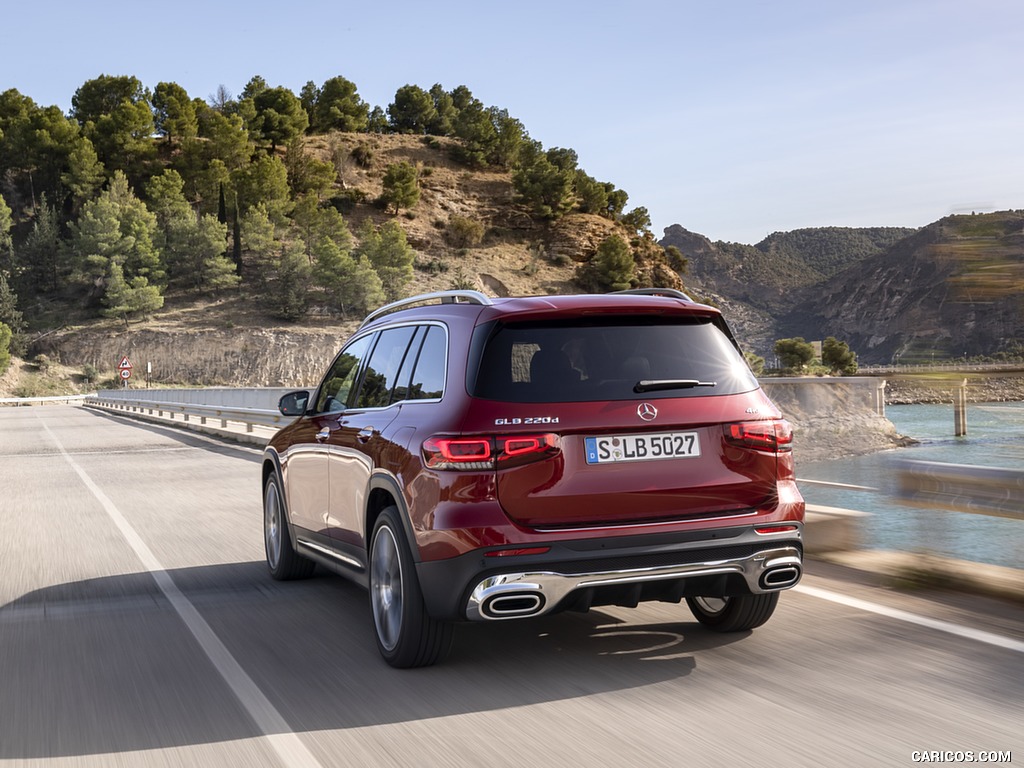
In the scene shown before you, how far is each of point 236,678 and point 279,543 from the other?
2475mm

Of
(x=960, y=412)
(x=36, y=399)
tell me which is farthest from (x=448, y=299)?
(x=36, y=399)

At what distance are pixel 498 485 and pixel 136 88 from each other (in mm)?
155212

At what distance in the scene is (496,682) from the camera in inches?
185

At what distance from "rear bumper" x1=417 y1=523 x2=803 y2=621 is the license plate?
1.08 ft

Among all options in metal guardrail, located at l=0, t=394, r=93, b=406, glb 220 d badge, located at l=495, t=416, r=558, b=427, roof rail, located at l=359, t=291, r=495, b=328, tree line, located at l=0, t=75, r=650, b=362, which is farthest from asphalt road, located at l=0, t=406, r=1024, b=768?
tree line, located at l=0, t=75, r=650, b=362

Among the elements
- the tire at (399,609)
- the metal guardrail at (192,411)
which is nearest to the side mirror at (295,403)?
the tire at (399,609)

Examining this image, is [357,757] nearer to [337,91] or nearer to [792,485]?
[792,485]

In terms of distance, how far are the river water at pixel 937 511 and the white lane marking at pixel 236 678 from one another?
3.84 m

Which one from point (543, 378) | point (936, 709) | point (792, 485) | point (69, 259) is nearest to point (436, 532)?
point (543, 378)

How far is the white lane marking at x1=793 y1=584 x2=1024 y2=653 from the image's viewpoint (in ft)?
16.6

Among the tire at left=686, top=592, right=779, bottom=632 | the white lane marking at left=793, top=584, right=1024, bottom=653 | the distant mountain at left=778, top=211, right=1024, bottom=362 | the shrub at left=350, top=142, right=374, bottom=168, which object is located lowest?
the white lane marking at left=793, top=584, right=1024, bottom=653

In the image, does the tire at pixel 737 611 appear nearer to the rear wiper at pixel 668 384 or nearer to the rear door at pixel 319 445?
the rear wiper at pixel 668 384

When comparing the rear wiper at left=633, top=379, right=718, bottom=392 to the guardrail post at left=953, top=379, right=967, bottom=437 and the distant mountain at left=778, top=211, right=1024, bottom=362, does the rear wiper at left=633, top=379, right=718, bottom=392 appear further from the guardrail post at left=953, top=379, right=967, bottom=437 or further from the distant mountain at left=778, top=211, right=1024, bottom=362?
the guardrail post at left=953, top=379, right=967, bottom=437

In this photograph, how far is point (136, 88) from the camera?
14612cm
